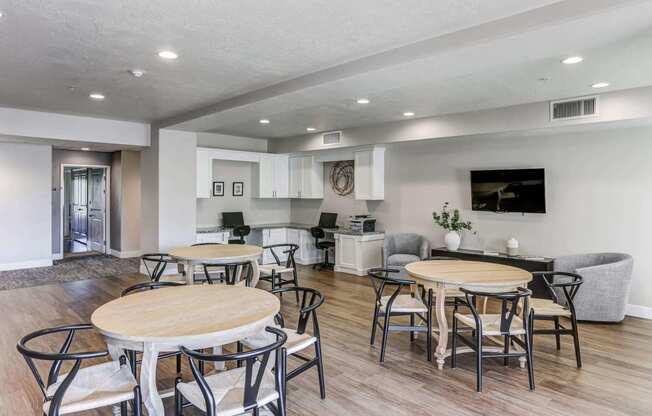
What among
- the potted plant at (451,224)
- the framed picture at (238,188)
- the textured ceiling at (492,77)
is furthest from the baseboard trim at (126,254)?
the potted plant at (451,224)

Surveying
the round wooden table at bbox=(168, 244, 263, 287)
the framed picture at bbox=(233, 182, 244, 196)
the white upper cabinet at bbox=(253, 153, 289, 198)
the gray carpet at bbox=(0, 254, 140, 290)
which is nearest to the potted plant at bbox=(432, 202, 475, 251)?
the round wooden table at bbox=(168, 244, 263, 287)

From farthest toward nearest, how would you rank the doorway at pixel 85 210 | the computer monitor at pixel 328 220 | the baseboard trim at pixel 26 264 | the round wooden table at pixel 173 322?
the doorway at pixel 85 210, the computer monitor at pixel 328 220, the baseboard trim at pixel 26 264, the round wooden table at pixel 173 322

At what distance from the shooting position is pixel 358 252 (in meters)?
7.20

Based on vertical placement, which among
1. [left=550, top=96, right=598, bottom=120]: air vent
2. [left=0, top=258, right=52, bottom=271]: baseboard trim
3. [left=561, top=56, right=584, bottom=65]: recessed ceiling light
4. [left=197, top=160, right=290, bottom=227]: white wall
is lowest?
[left=0, top=258, right=52, bottom=271]: baseboard trim

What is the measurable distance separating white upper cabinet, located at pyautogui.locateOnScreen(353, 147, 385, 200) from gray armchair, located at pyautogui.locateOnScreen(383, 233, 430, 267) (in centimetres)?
92

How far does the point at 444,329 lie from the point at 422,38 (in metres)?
2.37

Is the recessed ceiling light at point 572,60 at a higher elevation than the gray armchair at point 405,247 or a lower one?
higher

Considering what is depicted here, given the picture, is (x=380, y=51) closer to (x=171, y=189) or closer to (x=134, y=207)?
(x=171, y=189)

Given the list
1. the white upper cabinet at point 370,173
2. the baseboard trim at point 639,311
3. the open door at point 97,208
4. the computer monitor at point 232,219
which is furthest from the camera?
the open door at point 97,208

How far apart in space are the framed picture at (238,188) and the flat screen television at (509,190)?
4.62 metres

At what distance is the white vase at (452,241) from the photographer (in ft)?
20.3

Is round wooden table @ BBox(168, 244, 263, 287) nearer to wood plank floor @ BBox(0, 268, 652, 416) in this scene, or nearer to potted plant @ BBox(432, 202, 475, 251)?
wood plank floor @ BBox(0, 268, 652, 416)

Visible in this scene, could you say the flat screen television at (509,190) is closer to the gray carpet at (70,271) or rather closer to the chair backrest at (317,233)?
the chair backrest at (317,233)

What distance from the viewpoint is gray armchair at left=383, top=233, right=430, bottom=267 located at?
258 inches
